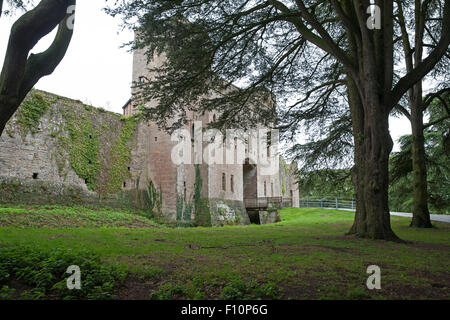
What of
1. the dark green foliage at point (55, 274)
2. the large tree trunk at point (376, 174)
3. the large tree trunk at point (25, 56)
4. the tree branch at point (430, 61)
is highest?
the tree branch at point (430, 61)

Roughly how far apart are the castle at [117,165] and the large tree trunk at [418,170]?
4.77 metres

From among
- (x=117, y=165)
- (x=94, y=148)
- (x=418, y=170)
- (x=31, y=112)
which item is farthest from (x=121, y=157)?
(x=418, y=170)

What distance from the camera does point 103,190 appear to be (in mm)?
17047

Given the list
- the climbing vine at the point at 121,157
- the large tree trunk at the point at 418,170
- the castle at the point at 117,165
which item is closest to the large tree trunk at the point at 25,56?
the castle at the point at 117,165

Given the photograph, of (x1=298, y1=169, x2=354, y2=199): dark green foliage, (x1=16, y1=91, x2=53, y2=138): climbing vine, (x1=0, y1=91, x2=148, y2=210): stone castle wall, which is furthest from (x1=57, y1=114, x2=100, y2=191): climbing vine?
(x1=298, y1=169, x2=354, y2=199): dark green foliage

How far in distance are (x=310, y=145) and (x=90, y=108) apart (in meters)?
11.3

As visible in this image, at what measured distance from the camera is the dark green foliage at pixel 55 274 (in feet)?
10.2

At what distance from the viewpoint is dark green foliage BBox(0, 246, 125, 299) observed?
312 cm

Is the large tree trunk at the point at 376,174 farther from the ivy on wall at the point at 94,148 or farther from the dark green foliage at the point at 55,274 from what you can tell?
the ivy on wall at the point at 94,148

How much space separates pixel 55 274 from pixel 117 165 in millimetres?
15122

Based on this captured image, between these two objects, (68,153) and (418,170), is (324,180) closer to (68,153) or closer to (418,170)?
(418,170)

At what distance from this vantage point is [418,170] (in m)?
12.6
